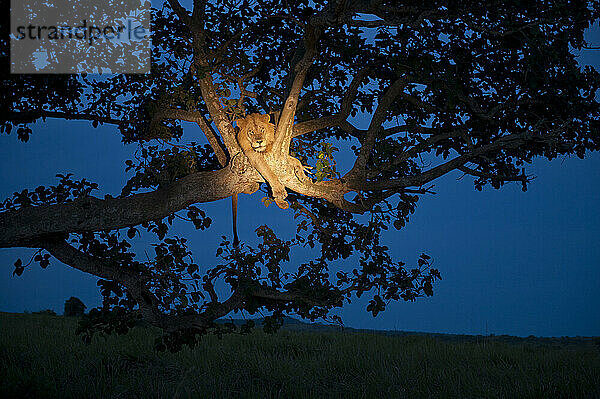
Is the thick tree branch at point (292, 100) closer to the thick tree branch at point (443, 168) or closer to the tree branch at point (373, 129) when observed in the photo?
the tree branch at point (373, 129)

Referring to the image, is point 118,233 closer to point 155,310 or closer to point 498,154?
point 155,310

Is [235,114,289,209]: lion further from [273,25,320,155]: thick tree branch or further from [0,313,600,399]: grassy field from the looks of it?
[0,313,600,399]: grassy field

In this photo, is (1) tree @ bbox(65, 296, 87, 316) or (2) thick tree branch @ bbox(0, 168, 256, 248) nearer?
(2) thick tree branch @ bbox(0, 168, 256, 248)

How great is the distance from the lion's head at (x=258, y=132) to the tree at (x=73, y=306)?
22.1 meters

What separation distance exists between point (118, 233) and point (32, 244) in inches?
40.2

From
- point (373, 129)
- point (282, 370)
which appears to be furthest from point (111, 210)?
point (282, 370)

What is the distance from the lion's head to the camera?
5.83 meters

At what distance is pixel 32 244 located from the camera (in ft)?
19.1

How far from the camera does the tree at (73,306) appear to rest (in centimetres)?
2427

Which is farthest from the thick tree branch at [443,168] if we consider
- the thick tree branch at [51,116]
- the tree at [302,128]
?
the thick tree branch at [51,116]

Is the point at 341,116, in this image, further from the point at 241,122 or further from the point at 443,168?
the point at 443,168

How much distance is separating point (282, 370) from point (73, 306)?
62.1 feet

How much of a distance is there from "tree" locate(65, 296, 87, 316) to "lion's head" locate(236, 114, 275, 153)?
2206 centimetres

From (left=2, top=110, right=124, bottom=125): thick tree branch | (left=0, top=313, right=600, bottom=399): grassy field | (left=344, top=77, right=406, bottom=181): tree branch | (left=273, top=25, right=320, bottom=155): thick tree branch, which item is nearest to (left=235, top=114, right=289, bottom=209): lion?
(left=273, top=25, right=320, bottom=155): thick tree branch
